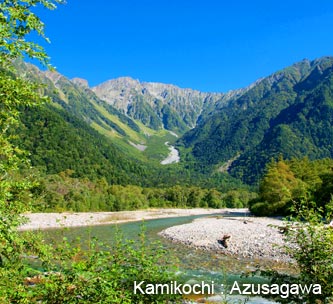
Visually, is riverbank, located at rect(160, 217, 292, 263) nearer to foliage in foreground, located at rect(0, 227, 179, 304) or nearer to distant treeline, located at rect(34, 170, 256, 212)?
foliage in foreground, located at rect(0, 227, 179, 304)

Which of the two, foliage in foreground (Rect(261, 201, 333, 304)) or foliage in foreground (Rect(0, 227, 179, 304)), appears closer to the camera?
foliage in foreground (Rect(261, 201, 333, 304))

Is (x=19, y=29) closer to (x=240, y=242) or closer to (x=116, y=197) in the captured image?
(x=240, y=242)

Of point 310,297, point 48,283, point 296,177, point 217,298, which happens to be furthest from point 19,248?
point 296,177

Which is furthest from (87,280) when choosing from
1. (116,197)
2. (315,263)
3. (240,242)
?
(116,197)

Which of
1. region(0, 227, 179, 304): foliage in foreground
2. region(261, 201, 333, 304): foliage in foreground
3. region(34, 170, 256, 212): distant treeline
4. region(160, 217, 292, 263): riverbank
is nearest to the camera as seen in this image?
region(261, 201, 333, 304): foliage in foreground

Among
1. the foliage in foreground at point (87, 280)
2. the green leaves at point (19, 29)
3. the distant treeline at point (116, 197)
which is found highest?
the green leaves at point (19, 29)

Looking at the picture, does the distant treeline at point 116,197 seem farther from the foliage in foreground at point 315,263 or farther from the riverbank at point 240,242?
the foliage in foreground at point 315,263

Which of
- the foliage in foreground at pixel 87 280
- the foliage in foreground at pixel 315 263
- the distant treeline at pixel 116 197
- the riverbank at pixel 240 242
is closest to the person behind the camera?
the foliage in foreground at pixel 315 263

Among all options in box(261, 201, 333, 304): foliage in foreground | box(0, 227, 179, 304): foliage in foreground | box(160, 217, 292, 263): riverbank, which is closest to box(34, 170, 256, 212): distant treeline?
box(160, 217, 292, 263): riverbank

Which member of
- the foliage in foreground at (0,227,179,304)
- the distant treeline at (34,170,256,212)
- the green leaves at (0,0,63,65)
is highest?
the green leaves at (0,0,63,65)

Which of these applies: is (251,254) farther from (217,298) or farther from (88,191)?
(88,191)

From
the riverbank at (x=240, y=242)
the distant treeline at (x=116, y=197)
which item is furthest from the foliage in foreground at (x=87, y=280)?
the distant treeline at (x=116, y=197)

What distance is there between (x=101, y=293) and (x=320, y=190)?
5542 centimetres

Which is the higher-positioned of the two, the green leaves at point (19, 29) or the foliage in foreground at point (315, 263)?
the green leaves at point (19, 29)
